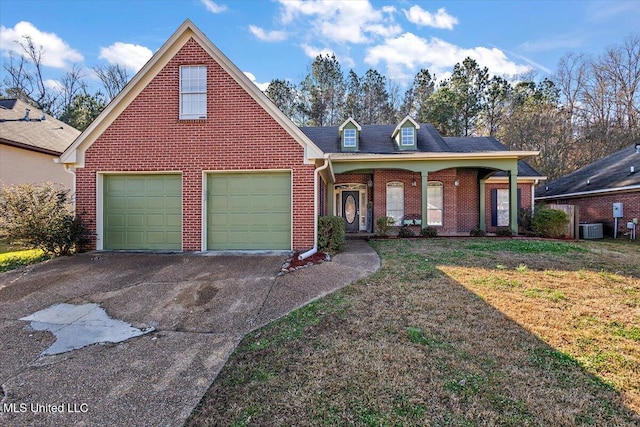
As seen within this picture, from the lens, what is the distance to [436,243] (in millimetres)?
10312

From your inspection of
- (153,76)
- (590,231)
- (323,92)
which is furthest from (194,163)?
(323,92)

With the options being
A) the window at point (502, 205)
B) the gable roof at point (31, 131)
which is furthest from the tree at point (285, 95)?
the window at point (502, 205)

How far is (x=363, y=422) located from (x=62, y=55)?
39092 millimetres

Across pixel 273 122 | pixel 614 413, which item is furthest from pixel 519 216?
pixel 614 413

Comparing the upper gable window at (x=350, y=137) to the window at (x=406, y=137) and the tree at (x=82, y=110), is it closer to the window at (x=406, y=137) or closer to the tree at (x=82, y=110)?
the window at (x=406, y=137)

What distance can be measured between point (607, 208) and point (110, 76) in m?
40.3

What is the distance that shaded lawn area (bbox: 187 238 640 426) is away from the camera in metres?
2.27

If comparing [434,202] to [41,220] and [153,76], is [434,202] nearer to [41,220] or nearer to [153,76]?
[153,76]

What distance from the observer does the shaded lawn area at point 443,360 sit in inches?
89.3

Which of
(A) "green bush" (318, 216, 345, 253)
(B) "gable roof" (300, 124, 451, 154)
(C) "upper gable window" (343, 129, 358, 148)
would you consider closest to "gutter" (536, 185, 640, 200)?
(B) "gable roof" (300, 124, 451, 154)

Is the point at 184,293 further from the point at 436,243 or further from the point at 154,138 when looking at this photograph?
the point at 436,243

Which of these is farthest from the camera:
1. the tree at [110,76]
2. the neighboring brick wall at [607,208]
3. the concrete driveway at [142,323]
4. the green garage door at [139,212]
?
the tree at [110,76]

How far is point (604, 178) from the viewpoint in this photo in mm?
14570

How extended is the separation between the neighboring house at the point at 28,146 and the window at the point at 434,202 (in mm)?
14703
